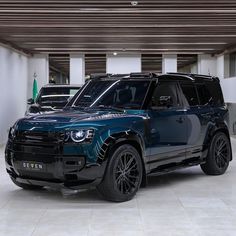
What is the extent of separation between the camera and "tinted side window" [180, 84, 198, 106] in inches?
289

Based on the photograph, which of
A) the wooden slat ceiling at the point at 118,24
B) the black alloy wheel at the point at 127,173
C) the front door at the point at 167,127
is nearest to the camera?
the black alloy wheel at the point at 127,173

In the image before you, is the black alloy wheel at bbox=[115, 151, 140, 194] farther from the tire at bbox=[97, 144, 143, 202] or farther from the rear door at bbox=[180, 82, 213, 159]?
the rear door at bbox=[180, 82, 213, 159]

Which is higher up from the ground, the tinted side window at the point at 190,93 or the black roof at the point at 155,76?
the black roof at the point at 155,76

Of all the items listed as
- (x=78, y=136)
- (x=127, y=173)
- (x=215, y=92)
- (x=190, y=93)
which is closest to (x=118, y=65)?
(x=215, y=92)

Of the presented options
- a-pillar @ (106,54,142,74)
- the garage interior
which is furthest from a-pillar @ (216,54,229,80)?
a-pillar @ (106,54,142,74)

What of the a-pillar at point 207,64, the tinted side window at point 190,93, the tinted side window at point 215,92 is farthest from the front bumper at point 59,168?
the a-pillar at point 207,64

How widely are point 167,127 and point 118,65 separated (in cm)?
1159

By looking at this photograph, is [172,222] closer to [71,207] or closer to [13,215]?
[71,207]

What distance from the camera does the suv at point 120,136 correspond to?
559cm

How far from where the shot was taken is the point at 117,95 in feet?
22.1

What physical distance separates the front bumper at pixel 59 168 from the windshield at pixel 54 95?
20.3ft

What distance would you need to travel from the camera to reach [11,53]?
14688 millimetres

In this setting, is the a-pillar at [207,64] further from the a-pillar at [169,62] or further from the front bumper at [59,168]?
the front bumper at [59,168]

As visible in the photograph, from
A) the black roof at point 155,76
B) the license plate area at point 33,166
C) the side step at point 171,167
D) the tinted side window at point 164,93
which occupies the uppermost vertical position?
the black roof at point 155,76
